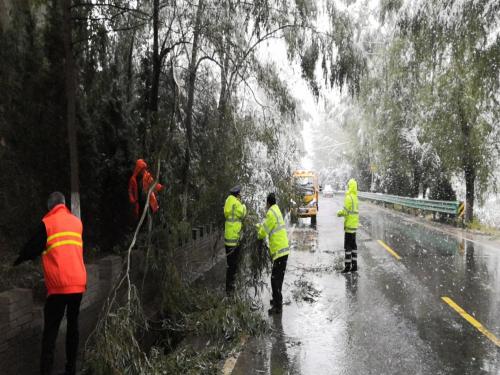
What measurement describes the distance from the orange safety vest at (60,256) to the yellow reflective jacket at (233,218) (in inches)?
143

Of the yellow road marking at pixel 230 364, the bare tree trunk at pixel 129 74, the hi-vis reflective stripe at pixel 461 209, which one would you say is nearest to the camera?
the yellow road marking at pixel 230 364

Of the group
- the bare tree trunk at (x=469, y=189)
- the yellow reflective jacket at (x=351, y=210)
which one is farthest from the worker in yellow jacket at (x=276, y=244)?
the bare tree trunk at (x=469, y=189)

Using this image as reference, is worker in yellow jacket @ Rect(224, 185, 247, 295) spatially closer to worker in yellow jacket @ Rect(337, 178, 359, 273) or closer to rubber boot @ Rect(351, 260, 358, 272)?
worker in yellow jacket @ Rect(337, 178, 359, 273)

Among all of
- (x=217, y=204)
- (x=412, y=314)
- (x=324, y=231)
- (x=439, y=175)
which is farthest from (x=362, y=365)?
(x=439, y=175)

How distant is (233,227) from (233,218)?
0.54ft

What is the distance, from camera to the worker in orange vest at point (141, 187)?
802cm

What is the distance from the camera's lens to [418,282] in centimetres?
975

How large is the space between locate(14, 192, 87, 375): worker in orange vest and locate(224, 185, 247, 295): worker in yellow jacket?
11.8 feet

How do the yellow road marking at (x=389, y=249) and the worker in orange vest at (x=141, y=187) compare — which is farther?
the yellow road marking at (x=389, y=249)

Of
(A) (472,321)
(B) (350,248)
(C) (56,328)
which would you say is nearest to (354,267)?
(B) (350,248)

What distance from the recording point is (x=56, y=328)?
5.00 meters

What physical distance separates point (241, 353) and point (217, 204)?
465 cm

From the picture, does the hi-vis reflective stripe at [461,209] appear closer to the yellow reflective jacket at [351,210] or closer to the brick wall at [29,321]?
the yellow reflective jacket at [351,210]

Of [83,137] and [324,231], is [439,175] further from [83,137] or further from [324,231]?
[83,137]
